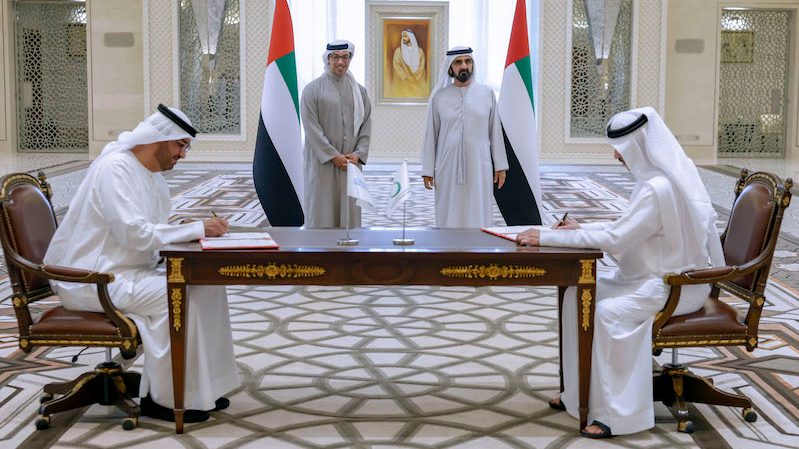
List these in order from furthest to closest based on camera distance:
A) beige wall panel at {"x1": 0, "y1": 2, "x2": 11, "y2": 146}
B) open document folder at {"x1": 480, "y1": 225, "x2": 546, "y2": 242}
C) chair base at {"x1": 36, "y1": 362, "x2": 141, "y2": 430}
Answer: beige wall panel at {"x1": 0, "y1": 2, "x2": 11, "y2": 146} < open document folder at {"x1": 480, "y1": 225, "x2": 546, "y2": 242} < chair base at {"x1": 36, "y1": 362, "x2": 141, "y2": 430}

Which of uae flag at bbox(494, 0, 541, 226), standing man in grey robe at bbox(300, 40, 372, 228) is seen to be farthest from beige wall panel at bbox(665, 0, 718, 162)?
standing man in grey robe at bbox(300, 40, 372, 228)

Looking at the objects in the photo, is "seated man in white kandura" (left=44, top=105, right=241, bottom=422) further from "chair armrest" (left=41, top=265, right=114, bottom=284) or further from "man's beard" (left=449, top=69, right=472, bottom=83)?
"man's beard" (left=449, top=69, right=472, bottom=83)

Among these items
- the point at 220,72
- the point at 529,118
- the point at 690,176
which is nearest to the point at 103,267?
the point at 690,176

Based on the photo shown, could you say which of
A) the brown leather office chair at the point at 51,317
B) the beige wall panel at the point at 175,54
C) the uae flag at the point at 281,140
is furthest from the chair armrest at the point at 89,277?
the beige wall panel at the point at 175,54

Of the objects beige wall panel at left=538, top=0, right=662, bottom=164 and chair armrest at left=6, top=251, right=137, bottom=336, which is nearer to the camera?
chair armrest at left=6, top=251, right=137, bottom=336

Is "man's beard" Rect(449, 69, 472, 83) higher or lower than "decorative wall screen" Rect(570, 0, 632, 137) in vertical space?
lower

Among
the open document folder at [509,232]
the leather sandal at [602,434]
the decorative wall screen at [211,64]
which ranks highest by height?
the decorative wall screen at [211,64]

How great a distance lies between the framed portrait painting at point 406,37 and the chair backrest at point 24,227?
11.7m

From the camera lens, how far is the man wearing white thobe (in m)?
6.32

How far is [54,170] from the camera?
1334 cm

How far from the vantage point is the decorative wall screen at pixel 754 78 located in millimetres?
16625

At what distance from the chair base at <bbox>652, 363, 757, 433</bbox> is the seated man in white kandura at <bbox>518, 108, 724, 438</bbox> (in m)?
0.19

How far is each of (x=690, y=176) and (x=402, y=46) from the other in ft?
39.1

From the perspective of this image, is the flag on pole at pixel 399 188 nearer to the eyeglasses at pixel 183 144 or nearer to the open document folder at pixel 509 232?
the open document folder at pixel 509 232
